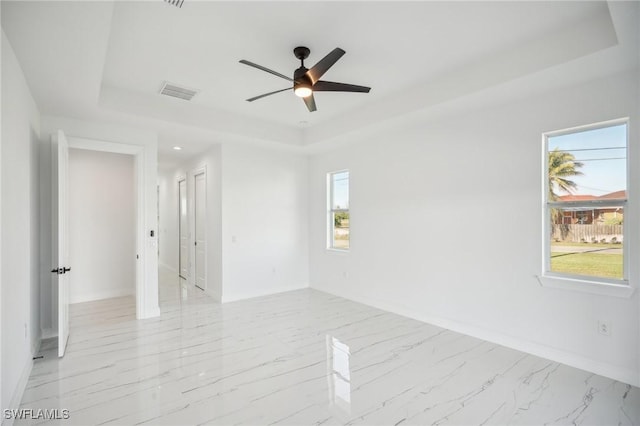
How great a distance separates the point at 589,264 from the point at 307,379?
9.18 ft

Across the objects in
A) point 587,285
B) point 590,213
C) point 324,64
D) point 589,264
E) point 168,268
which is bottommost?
point 168,268

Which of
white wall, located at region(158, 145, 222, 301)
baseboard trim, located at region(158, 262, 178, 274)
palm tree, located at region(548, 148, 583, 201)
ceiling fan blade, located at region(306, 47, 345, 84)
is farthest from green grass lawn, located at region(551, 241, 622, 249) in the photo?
baseboard trim, located at region(158, 262, 178, 274)

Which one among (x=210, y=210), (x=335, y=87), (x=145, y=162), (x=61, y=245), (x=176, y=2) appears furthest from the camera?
(x=210, y=210)

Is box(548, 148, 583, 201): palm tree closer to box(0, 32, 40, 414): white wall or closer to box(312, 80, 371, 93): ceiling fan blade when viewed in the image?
box(312, 80, 371, 93): ceiling fan blade

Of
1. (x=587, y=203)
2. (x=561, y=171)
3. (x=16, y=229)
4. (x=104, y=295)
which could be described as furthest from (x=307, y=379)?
(x=104, y=295)

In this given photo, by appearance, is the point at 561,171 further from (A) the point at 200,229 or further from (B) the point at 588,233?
(A) the point at 200,229

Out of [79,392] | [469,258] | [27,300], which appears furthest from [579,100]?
[27,300]

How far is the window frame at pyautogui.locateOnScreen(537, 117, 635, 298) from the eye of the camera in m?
2.71

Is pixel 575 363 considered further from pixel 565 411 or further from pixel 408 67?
pixel 408 67

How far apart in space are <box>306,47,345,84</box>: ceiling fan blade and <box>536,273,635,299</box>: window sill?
2842mm

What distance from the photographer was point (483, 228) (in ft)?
11.8

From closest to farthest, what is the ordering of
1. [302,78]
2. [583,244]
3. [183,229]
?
[302,78]
[583,244]
[183,229]

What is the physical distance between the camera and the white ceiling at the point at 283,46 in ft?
7.37

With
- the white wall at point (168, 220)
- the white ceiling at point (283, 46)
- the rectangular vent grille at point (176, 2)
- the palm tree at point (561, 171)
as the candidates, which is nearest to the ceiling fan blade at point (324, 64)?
the white ceiling at point (283, 46)
